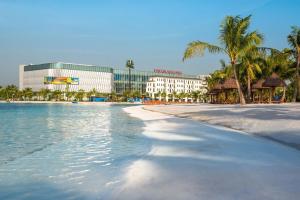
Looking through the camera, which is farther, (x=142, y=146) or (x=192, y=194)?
(x=142, y=146)

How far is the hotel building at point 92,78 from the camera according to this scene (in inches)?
6289

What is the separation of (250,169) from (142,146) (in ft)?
13.4

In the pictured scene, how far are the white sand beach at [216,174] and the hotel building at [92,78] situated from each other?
153427 mm

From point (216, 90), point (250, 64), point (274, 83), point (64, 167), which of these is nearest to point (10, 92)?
point (216, 90)

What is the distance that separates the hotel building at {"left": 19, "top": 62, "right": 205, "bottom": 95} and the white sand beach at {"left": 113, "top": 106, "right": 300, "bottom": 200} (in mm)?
153427

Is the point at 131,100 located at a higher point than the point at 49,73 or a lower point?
lower

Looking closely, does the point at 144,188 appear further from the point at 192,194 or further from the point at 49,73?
the point at 49,73

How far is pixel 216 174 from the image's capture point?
16.8 feet

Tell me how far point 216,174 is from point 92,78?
16588 cm

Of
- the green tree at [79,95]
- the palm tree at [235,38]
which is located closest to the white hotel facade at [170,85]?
the green tree at [79,95]

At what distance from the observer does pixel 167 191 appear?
432cm

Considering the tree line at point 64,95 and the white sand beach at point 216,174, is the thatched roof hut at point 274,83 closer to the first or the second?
the white sand beach at point 216,174

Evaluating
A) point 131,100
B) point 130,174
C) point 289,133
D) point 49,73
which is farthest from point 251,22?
point 49,73

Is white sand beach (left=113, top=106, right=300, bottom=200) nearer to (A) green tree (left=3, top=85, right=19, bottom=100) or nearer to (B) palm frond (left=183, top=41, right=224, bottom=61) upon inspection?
(B) palm frond (left=183, top=41, right=224, bottom=61)
